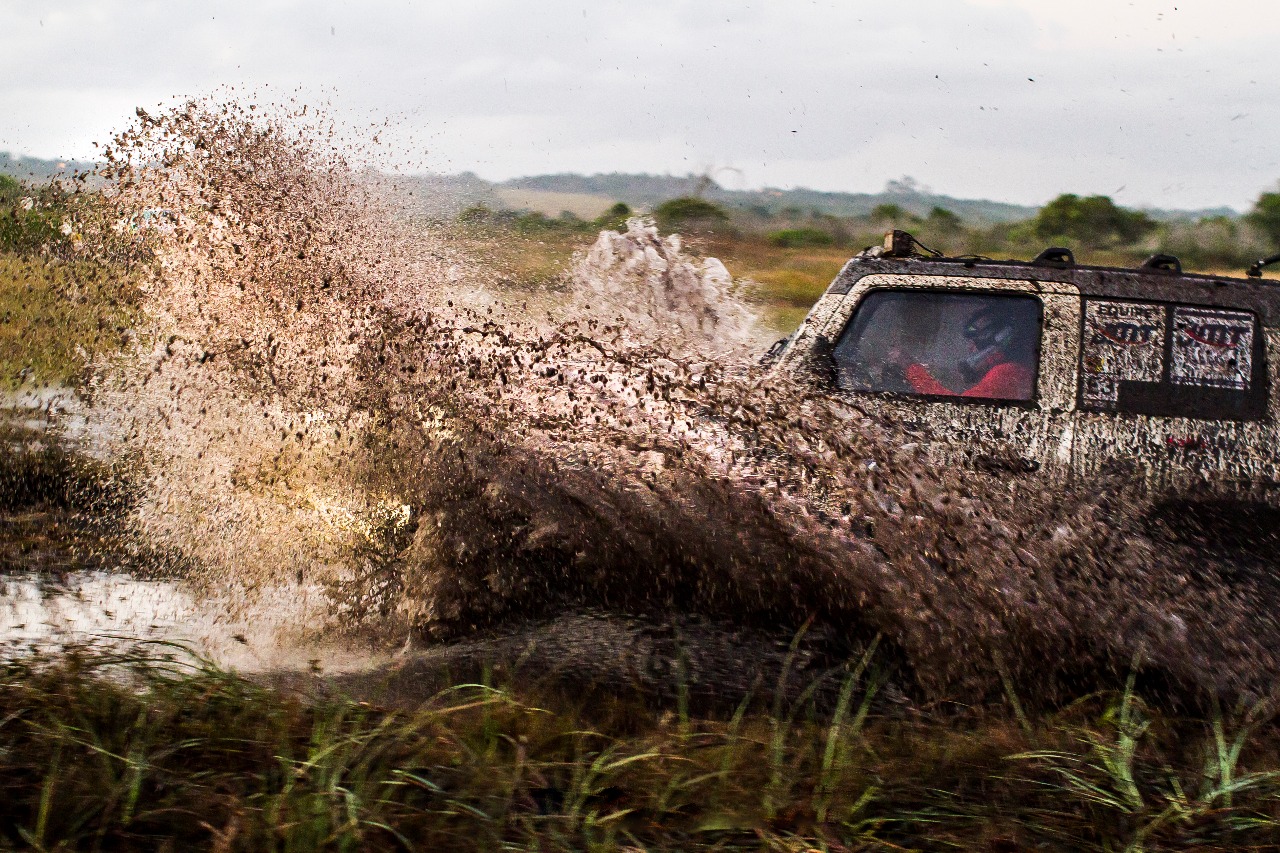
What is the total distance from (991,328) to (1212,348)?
34.7 inches

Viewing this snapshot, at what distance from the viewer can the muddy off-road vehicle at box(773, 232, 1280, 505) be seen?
443 centimetres

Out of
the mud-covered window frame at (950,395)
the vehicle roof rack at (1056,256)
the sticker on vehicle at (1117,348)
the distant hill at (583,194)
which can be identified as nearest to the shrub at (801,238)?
the distant hill at (583,194)

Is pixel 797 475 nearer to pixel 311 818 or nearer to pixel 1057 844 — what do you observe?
pixel 1057 844

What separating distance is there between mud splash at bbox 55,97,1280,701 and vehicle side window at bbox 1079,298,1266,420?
447 mm

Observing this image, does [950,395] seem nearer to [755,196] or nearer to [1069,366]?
[1069,366]

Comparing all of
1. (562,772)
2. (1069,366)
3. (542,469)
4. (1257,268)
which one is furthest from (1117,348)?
(562,772)

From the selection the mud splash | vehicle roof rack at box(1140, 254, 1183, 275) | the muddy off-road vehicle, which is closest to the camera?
the mud splash

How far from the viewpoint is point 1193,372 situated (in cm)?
450

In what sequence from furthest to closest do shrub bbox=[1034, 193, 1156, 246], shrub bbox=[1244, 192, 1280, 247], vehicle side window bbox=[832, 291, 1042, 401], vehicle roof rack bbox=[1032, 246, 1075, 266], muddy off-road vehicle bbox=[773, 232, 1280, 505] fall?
1. shrub bbox=[1244, 192, 1280, 247]
2. shrub bbox=[1034, 193, 1156, 246]
3. vehicle roof rack bbox=[1032, 246, 1075, 266]
4. vehicle side window bbox=[832, 291, 1042, 401]
5. muddy off-road vehicle bbox=[773, 232, 1280, 505]

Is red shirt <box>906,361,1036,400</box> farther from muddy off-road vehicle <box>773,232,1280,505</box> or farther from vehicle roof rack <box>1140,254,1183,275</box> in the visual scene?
vehicle roof rack <box>1140,254,1183,275</box>

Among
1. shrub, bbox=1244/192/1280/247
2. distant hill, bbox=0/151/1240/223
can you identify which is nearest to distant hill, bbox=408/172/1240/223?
distant hill, bbox=0/151/1240/223

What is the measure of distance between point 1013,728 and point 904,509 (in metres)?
0.98

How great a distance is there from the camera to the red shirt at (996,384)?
14.8ft

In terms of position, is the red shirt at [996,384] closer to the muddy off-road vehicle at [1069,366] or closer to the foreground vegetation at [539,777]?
the muddy off-road vehicle at [1069,366]
